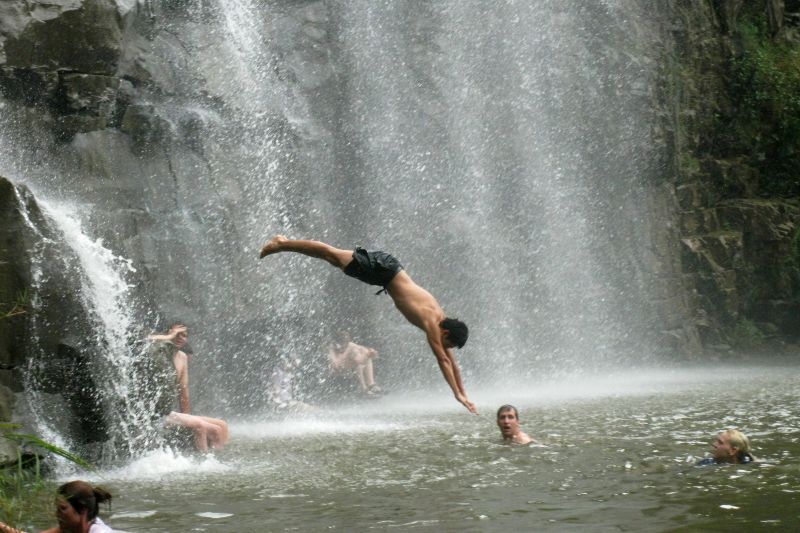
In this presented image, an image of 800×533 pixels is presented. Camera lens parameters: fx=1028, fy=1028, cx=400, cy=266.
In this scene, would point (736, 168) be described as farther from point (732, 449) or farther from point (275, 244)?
point (275, 244)

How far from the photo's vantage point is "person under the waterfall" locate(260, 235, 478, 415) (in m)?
8.52

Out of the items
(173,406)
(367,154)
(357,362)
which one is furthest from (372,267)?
(367,154)

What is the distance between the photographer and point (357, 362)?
1695 centimetres

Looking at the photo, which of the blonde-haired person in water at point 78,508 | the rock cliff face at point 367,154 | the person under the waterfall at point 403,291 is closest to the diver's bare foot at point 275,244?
the person under the waterfall at point 403,291

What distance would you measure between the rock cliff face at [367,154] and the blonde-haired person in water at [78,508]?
506 centimetres

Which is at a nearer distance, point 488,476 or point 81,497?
point 81,497

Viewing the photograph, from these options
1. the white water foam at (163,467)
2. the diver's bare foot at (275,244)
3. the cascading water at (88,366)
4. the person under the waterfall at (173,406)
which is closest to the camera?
the diver's bare foot at (275,244)

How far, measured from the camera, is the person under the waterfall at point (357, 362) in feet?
55.5

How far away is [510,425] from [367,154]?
35.3ft

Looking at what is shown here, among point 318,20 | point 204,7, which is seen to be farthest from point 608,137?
point 204,7

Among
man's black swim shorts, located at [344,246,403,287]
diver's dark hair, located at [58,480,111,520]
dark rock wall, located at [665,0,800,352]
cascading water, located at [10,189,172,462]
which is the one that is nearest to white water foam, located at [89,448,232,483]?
cascading water, located at [10,189,172,462]

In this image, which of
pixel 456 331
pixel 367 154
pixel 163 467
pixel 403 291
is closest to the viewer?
pixel 456 331

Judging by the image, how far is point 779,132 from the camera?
22.5 meters

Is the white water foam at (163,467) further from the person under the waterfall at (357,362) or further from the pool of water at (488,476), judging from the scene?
the person under the waterfall at (357,362)
